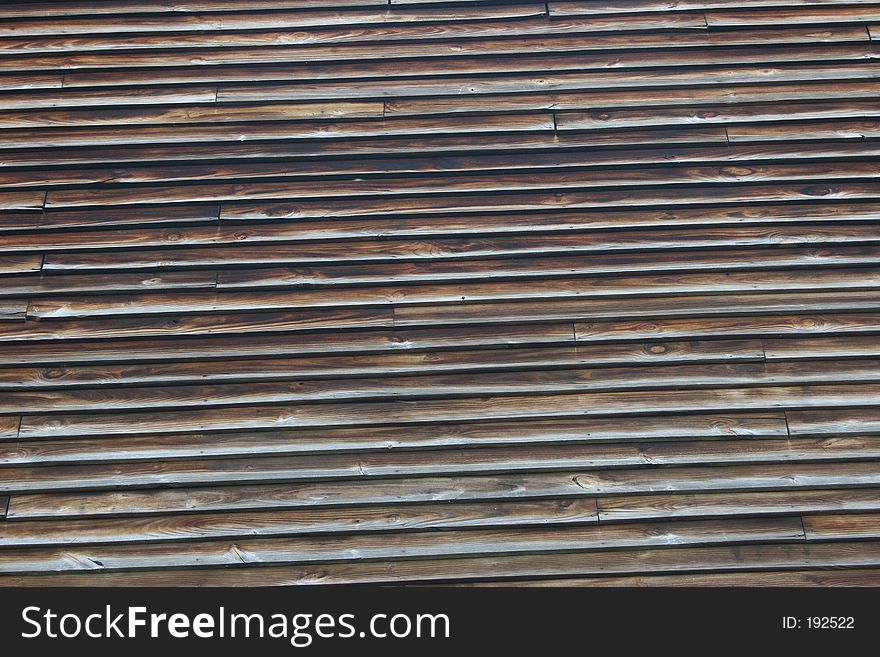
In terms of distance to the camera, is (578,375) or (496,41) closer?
(578,375)

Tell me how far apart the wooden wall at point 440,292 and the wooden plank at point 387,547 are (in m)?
0.01

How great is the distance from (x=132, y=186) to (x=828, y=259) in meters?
2.83

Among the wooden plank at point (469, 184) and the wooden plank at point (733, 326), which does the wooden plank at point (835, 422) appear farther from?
the wooden plank at point (469, 184)

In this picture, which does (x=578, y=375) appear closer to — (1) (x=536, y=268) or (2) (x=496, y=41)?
(1) (x=536, y=268)

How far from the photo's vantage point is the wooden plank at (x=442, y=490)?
3.30 metres

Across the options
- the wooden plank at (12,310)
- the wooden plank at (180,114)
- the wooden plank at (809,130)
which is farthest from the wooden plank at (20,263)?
the wooden plank at (809,130)

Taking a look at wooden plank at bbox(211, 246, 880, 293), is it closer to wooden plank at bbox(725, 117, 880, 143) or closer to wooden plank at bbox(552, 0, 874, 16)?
wooden plank at bbox(725, 117, 880, 143)

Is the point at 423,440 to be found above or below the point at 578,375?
below

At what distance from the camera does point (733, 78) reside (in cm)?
370

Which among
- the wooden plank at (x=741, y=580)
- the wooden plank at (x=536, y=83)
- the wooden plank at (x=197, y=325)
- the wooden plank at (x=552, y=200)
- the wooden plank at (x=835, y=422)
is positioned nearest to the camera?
the wooden plank at (x=741, y=580)

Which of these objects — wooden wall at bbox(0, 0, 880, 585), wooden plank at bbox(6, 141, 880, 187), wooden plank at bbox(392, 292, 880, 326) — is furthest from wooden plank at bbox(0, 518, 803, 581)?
wooden plank at bbox(6, 141, 880, 187)

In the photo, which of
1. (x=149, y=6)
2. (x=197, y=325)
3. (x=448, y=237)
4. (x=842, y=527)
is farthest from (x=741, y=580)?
(x=149, y=6)

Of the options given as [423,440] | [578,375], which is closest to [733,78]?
[578,375]

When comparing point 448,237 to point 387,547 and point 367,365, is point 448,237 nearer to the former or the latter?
point 367,365
